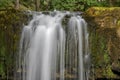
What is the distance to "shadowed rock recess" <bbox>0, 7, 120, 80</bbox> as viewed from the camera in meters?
9.98

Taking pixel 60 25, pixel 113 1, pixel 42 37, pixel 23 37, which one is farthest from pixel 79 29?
pixel 113 1

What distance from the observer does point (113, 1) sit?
13164mm

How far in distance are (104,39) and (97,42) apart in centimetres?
26

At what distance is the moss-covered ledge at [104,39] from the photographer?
9969 millimetres

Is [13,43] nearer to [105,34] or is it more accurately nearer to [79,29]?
[79,29]

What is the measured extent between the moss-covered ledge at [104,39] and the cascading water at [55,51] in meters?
0.30

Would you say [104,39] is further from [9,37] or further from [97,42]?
[9,37]

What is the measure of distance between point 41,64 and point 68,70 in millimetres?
924

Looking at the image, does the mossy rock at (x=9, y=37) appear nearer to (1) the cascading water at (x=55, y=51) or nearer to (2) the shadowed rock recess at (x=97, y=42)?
(2) the shadowed rock recess at (x=97, y=42)

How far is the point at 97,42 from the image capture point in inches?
399

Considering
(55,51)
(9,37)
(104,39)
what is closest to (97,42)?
(104,39)

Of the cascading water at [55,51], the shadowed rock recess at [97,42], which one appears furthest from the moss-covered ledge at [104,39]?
the cascading water at [55,51]

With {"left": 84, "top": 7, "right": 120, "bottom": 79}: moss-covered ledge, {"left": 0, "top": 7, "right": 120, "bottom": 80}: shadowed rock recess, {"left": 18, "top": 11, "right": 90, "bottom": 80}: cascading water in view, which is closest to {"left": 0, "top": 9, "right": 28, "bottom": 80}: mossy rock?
{"left": 0, "top": 7, "right": 120, "bottom": 80}: shadowed rock recess

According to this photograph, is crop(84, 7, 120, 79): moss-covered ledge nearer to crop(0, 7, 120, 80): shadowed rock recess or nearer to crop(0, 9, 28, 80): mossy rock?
crop(0, 7, 120, 80): shadowed rock recess
